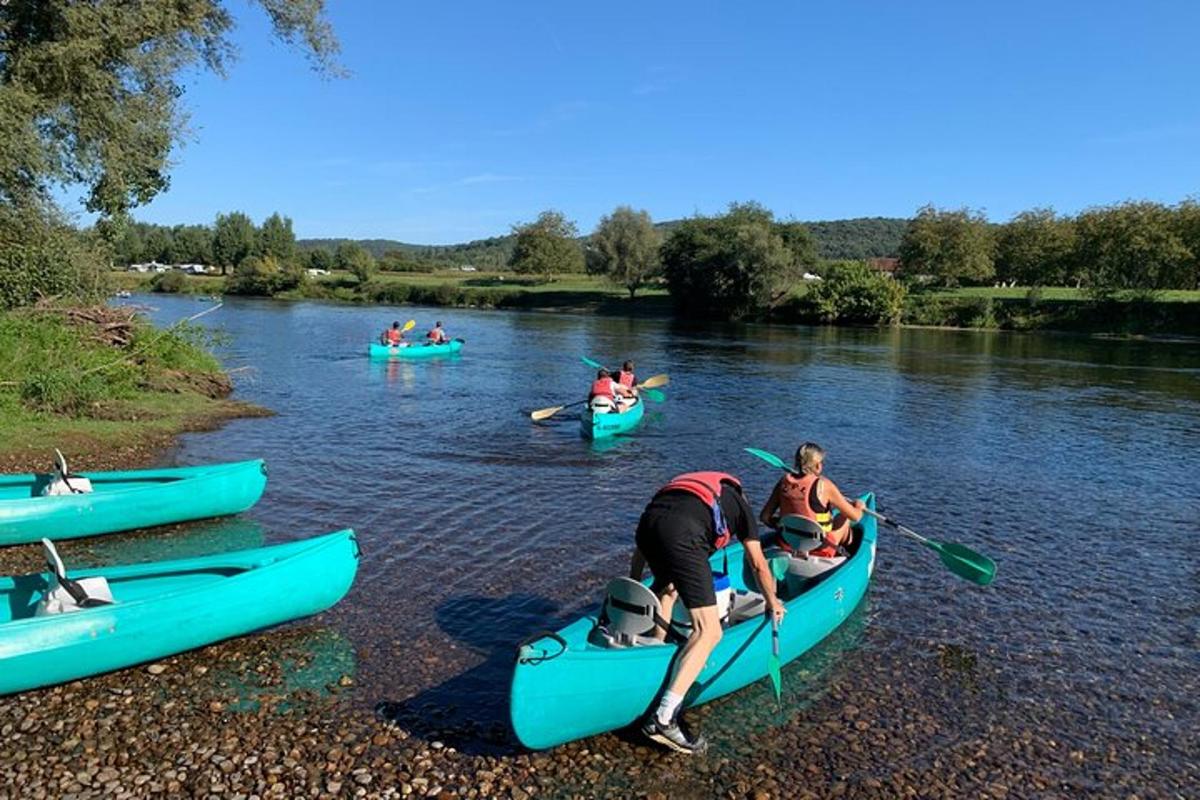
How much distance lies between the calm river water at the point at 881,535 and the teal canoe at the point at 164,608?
29.0 inches

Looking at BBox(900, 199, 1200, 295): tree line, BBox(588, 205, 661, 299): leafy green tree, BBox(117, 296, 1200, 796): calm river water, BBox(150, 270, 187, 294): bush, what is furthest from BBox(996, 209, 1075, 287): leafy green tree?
BBox(150, 270, 187, 294): bush

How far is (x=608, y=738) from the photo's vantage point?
656cm

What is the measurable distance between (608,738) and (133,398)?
1664cm

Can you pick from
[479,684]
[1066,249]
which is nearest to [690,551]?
[479,684]

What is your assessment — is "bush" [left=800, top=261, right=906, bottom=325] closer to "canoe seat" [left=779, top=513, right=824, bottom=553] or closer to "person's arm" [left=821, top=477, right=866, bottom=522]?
"canoe seat" [left=779, top=513, right=824, bottom=553]

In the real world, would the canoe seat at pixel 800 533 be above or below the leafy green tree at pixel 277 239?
below

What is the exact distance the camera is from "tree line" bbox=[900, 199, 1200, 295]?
63094mm

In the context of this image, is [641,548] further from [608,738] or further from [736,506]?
[608,738]

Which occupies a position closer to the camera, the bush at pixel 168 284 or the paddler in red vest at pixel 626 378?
the paddler in red vest at pixel 626 378

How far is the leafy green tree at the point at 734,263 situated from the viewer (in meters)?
68.7

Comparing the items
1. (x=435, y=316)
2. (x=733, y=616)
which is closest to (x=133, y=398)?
(x=733, y=616)

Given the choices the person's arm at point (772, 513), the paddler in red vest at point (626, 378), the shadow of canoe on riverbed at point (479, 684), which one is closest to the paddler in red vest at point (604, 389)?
the paddler in red vest at point (626, 378)

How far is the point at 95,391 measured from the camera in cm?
1753

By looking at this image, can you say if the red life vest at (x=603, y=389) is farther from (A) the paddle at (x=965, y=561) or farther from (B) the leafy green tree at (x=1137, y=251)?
(B) the leafy green tree at (x=1137, y=251)
